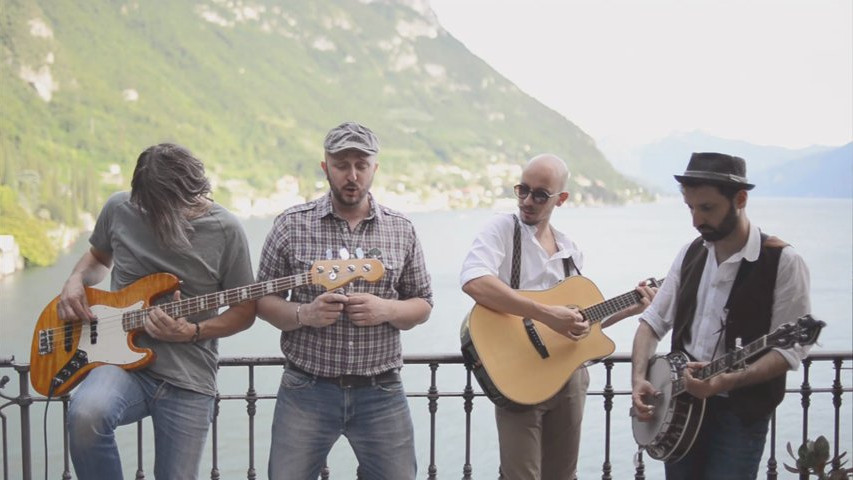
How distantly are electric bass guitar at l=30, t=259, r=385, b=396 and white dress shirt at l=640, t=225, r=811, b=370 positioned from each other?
43.1 inches

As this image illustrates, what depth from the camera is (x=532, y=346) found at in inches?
137

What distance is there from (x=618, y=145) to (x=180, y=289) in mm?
123985

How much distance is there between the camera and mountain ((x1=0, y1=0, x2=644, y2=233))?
69.6m

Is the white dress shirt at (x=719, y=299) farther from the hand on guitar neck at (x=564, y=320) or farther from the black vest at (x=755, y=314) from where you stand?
the hand on guitar neck at (x=564, y=320)

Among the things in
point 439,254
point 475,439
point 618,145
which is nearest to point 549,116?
point 618,145

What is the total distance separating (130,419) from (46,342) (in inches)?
19.3

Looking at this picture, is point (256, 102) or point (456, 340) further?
point (256, 102)

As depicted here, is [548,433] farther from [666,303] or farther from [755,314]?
[755,314]

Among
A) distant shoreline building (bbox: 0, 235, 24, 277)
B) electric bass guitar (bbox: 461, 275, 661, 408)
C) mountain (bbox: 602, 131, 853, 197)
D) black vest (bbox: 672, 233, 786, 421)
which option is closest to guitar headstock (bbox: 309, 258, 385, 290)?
electric bass guitar (bbox: 461, 275, 661, 408)

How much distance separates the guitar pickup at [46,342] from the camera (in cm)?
312

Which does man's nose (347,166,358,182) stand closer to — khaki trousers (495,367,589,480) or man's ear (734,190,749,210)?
khaki trousers (495,367,589,480)

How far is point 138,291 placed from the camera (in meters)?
3.04

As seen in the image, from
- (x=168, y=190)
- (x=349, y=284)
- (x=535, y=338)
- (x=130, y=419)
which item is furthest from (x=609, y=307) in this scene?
(x=130, y=419)

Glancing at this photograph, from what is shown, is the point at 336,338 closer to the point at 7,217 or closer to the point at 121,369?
the point at 121,369
